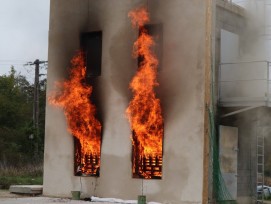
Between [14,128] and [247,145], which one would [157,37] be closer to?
[247,145]

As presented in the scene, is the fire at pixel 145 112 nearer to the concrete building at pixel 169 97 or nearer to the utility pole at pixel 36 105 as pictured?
the concrete building at pixel 169 97

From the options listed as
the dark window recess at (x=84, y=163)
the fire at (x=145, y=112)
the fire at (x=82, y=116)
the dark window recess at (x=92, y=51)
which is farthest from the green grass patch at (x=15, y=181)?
the fire at (x=145, y=112)

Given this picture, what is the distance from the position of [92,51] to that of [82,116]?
238 centimetres

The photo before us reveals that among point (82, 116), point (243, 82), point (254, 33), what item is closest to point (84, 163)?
point (82, 116)

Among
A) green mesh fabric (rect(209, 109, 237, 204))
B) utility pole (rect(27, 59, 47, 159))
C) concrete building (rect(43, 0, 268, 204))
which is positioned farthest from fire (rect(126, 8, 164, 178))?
utility pole (rect(27, 59, 47, 159))

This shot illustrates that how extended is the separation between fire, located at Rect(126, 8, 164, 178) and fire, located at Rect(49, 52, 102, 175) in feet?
5.65

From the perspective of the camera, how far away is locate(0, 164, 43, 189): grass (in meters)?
27.7

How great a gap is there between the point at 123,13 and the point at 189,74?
351 centimetres

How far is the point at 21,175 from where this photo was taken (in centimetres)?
3080

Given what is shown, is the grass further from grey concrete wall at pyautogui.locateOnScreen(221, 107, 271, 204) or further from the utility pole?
grey concrete wall at pyautogui.locateOnScreen(221, 107, 271, 204)

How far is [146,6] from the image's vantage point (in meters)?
19.8

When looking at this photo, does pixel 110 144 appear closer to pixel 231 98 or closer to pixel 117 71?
pixel 117 71

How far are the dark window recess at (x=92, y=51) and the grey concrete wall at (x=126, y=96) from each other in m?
0.26

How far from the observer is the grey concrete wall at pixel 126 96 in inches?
726
